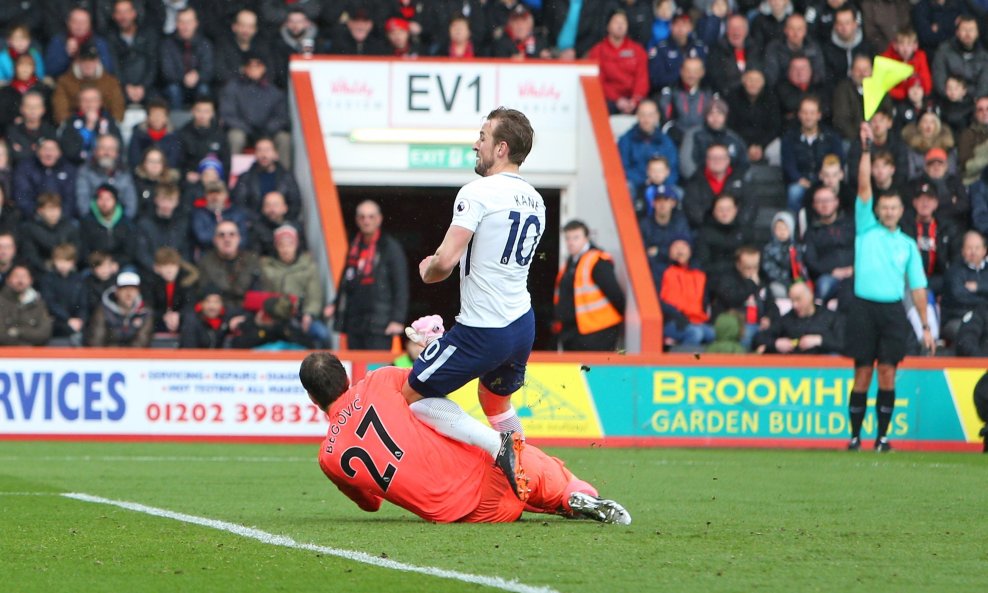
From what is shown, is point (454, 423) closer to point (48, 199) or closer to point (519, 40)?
point (48, 199)

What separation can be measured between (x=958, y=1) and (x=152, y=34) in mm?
10109

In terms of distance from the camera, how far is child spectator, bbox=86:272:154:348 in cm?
1694

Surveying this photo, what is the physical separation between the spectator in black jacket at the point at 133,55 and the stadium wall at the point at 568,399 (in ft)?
15.1

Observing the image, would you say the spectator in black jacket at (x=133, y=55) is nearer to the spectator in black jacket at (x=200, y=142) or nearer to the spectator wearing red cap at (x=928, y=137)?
the spectator in black jacket at (x=200, y=142)

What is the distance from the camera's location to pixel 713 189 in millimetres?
19359

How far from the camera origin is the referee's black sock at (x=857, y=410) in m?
15.3

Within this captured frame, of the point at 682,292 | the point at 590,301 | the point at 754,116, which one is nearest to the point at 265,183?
the point at 590,301

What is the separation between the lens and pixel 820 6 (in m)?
21.8

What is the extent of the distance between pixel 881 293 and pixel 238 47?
8.51 meters

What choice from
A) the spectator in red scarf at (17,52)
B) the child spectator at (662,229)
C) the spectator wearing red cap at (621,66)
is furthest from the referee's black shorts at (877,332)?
the spectator in red scarf at (17,52)

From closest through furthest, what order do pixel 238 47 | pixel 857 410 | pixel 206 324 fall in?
pixel 857 410 < pixel 206 324 < pixel 238 47

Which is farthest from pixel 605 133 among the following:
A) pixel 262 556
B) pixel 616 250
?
pixel 262 556

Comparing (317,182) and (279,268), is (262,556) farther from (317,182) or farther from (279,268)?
(317,182)

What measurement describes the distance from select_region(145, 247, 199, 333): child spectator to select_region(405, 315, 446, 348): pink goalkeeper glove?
9.27 meters
